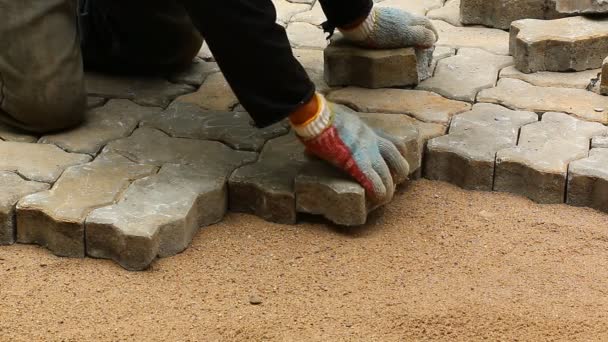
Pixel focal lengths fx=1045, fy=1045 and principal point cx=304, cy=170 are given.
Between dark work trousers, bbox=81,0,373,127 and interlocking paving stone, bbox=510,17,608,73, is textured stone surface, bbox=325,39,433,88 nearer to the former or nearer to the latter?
interlocking paving stone, bbox=510,17,608,73

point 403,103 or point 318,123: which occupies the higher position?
point 318,123

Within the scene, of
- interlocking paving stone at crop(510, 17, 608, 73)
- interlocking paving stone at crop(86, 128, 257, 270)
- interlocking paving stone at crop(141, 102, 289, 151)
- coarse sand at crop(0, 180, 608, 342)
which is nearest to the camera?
coarse sand at crop(0, 180, 608, 342)

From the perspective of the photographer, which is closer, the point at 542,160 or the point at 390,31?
the point at 542,160

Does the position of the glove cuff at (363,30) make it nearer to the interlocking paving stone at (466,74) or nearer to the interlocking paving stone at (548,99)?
the interlocking paving stone at (466,74)

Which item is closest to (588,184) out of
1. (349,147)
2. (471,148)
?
(471,148)

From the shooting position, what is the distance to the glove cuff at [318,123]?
2.56 meters

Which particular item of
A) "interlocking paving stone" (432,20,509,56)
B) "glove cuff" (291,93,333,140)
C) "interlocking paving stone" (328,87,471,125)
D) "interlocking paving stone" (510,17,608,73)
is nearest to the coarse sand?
"glove cuff" (291,93,333,140)

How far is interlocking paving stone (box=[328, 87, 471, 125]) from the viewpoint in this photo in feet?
10.1

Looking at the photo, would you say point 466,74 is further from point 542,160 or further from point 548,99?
point 542,160

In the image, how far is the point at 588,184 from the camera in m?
2.70

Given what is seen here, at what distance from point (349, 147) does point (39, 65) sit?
0.91 m

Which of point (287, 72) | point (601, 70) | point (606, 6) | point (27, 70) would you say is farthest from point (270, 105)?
point (606, 6)

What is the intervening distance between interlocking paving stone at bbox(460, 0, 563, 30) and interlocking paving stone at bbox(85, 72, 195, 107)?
1142 millimetres

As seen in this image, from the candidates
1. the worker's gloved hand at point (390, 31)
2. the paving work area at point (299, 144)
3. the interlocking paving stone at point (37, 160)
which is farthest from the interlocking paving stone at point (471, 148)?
the interlocking paving stone at point (37, 160)
